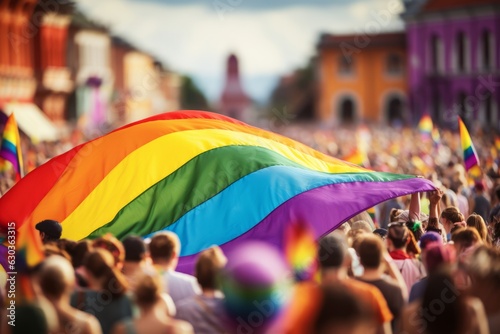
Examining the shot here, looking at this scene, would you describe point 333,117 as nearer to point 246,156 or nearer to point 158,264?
point 246,156

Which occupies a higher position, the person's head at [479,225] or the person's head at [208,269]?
the person's head at [208,269]

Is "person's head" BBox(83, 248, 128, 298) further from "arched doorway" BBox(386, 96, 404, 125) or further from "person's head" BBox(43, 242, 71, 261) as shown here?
"arched doorway" BBox(386, 96, 404, 125)

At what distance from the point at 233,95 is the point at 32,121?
344 feet

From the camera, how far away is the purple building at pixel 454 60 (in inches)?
2234

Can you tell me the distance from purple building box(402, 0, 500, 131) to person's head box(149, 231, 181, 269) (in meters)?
45.3

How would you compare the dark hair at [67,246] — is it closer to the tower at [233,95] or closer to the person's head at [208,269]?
the person's head at [208,269]

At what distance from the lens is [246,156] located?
12273mm

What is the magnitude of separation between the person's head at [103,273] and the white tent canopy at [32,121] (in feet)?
123

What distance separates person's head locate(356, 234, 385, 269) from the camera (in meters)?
7.32

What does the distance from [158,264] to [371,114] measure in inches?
2706

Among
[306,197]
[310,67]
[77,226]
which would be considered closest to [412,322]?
[306,197]

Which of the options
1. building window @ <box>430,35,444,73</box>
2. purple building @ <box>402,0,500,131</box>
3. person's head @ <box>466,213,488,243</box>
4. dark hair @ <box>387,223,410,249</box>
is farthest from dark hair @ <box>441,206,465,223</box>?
building window @ <box>430,35,444,73</box>

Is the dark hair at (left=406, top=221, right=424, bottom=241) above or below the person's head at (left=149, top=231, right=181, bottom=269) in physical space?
below

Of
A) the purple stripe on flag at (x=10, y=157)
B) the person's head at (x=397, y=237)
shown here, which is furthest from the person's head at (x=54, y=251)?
the purple stripe on flag at (x=10, y=157)
